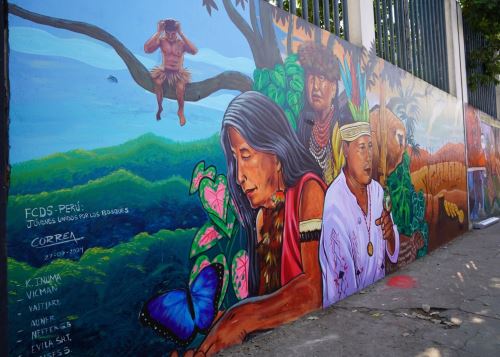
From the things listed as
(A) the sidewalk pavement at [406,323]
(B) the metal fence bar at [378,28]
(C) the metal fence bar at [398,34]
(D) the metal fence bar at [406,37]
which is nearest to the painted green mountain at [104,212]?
(A) the sidewalk pavement at [406,323]

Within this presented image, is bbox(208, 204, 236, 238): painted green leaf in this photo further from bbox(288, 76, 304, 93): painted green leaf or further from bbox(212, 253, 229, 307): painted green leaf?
bbox(288, 76, 304, 93): painted green leaf

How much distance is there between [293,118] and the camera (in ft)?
12.1

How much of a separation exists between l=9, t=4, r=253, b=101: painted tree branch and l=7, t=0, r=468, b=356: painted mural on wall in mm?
10

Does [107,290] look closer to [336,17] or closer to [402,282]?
[402,282]

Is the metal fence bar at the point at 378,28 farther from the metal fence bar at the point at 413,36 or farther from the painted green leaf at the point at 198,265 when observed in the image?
the painted green leaf at the point at 198,265

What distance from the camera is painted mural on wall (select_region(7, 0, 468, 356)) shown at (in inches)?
81.2

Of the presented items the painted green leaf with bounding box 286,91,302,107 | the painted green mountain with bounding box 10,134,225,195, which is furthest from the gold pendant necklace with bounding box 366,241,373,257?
the painted green mountain with bounding box 10,134,225,195

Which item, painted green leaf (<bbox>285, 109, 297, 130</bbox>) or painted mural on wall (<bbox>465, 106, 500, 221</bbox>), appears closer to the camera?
painted green leaf (<bbox>285, 109, 297, 130</bbox>)

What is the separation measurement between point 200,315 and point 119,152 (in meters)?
1.25

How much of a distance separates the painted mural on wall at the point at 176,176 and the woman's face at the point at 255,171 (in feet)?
0.05

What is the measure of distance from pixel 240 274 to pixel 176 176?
0.97 m

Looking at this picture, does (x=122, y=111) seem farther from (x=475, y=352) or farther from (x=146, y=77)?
(x=475, y=352)

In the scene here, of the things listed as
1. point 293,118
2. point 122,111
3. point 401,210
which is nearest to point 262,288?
point 293,118

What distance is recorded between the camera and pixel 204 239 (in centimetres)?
283
